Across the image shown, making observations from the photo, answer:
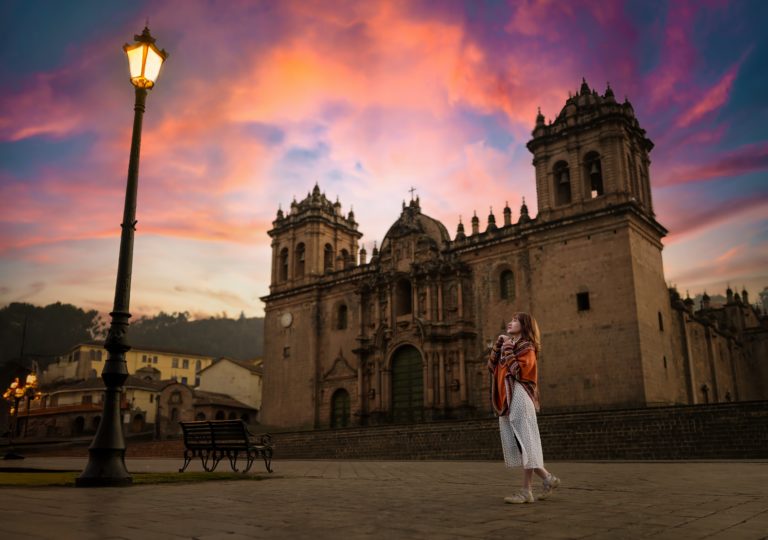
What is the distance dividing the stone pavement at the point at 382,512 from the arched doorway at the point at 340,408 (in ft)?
81.8

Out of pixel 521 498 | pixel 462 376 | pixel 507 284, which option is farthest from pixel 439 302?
pixel 521 498

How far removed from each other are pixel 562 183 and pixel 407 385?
11.5m

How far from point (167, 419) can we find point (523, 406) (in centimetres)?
3539

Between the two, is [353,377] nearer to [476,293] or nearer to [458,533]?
[476,293]

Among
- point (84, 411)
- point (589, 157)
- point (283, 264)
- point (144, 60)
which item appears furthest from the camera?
point (84, 411)

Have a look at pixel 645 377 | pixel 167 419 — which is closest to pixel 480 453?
pixel 645 377

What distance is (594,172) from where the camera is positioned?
2620 cm

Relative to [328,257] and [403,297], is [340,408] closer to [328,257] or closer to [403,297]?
[403,297]

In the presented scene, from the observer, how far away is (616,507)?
505 centimetres

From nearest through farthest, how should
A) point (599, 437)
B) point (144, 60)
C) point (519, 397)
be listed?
point (519, 397)
point (144, 60)
point (599, 437)

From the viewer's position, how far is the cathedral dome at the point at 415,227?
101 ft

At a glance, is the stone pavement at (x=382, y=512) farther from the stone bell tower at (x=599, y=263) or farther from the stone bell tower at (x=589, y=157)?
the stone bell tower at (x=589, y=157)

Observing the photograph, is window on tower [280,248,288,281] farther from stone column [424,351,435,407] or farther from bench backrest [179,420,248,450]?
bench backrest [179,420,248,450]

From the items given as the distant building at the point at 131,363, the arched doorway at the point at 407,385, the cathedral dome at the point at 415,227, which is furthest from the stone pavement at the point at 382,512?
the distant building at the point at 131,363
